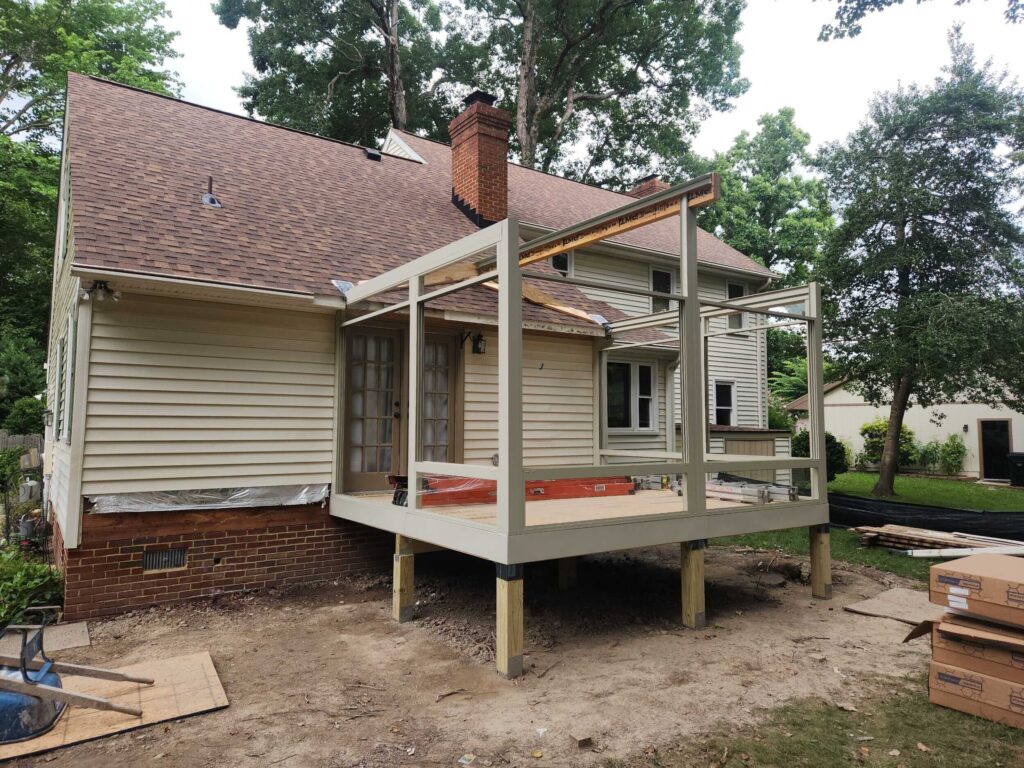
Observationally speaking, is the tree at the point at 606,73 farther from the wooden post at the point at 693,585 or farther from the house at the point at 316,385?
the wooden post at the point at 693,585

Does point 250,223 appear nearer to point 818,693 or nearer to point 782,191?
point 818,693

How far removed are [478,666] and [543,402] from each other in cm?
425

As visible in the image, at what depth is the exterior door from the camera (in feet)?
66.5

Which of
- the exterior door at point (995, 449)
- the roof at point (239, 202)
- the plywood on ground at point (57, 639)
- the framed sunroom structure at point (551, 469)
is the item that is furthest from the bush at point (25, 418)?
the exterior door at point (995, 449)

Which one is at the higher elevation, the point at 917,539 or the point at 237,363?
the point at 237,363

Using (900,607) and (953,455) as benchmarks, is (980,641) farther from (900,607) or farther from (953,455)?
(953,455)

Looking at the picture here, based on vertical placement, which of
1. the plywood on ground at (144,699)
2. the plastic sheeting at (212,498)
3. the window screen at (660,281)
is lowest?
the plywood on ground at (144,699)

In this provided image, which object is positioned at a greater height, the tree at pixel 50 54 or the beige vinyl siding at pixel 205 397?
the tree at pixel 50 54

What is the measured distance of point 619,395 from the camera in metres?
12.0

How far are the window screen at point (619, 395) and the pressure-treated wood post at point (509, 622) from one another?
292 inches

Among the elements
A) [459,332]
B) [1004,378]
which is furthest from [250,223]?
[1004,378]

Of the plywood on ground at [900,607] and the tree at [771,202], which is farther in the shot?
the tree at [771,202]

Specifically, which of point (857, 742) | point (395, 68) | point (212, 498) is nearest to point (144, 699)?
point (212, 498)

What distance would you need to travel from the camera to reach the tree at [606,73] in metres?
22.1
